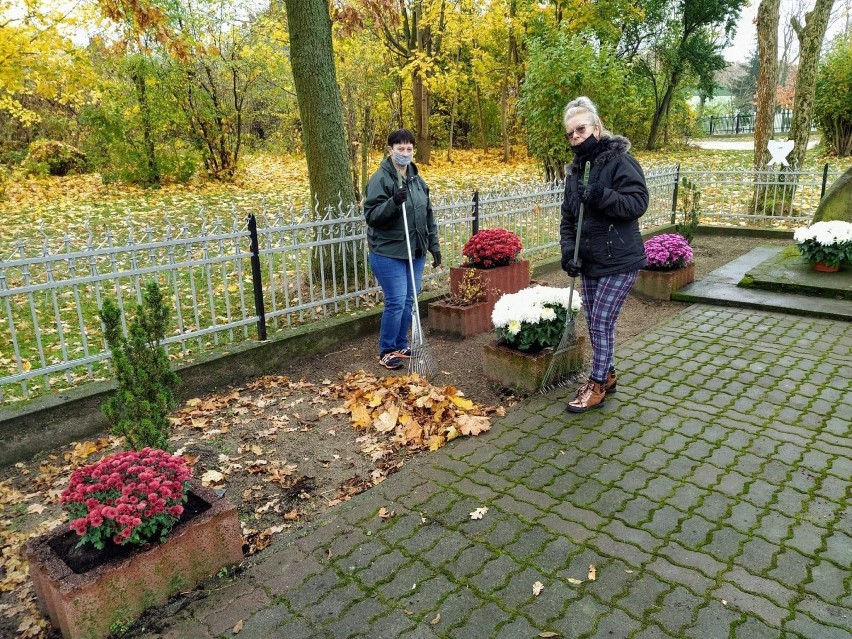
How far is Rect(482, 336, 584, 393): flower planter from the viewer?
16.3 feet

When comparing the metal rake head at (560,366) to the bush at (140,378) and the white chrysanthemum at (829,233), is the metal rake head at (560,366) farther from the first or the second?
the white chrysanthemum at (829,233)

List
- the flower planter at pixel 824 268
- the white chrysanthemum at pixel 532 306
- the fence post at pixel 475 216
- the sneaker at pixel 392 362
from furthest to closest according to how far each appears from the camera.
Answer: the fence post at pixel 475 216
the flower planter at pixel 824 268
the sneaker at pixel 392 362
the white chrysanthemum at pixel 532 306

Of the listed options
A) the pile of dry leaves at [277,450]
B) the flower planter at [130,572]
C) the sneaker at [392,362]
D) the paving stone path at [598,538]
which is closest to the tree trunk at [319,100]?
the sneaker at [392,362]

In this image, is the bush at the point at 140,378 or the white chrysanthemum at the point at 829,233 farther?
the white chrysanthemum at the point at 829,233

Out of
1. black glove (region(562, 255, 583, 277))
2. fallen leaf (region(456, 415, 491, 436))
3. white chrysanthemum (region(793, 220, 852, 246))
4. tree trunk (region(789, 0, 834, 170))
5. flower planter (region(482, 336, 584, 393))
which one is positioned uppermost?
tree trunk (region(789, 0, 834, 170))

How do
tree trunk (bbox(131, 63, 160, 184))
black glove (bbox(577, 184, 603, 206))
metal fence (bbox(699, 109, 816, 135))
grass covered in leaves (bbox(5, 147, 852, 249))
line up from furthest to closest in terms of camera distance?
metal fence (bbox(699, 109, 816, 135)), tree trunk (bbox(131, 63, 160, 184)), grass covered in leaves (bbox(5, 147, 852, 249)), black glove (bbox(577, 184, 603, 206))

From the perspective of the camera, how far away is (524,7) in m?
21.7

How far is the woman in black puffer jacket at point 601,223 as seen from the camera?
4.17 m

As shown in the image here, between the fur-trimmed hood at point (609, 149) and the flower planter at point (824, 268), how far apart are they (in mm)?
4972

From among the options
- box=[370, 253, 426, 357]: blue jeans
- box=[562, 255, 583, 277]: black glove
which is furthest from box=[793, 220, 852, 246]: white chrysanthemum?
box=[370, 253, 426, 357]: blue jeans

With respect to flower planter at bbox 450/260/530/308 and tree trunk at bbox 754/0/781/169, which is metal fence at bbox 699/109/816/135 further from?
flower planter at bbox 450/260/530/308

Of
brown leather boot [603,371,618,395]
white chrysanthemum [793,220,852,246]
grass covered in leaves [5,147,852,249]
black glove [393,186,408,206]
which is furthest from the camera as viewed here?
grass covered in leaves [5,147,852,249]

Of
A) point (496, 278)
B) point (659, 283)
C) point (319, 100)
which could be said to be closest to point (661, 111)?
point (659, 283)

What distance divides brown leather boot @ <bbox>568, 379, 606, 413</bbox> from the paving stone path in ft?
0.23
